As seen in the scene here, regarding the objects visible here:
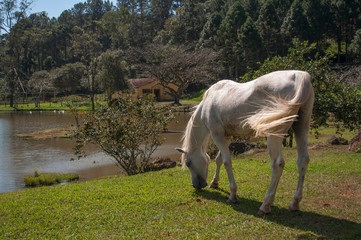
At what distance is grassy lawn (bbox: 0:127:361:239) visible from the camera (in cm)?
405

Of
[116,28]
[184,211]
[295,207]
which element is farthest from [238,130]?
[116,28]

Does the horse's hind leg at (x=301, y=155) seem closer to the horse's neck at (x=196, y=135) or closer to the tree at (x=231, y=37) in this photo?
the horse's neck at (x=196, y=135)

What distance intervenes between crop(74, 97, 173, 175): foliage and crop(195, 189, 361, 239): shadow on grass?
17.0ft

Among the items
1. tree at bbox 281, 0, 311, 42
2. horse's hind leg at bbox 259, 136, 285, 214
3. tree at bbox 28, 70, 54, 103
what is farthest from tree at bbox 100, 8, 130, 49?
horse's hind leg at bbox 259, 136, 285, 214

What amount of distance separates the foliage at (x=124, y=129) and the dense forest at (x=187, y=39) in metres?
23.6

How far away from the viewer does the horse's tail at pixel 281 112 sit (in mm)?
4117

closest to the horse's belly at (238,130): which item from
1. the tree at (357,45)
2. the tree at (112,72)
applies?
the tree at (357,45)

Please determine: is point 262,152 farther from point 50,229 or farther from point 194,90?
point 194,90

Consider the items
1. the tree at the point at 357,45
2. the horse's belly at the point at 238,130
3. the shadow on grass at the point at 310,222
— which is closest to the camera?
the shadow on grass at the point at 310,222

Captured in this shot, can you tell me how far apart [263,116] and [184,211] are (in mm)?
1918

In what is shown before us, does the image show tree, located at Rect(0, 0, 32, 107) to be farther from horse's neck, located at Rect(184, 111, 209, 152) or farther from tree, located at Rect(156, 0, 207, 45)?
horse's neck, located at Rect(184, 111, 209, 152)

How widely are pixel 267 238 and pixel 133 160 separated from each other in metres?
6.29

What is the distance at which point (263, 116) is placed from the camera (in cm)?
423

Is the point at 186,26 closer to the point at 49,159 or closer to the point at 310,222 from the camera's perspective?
the point at 49,159
